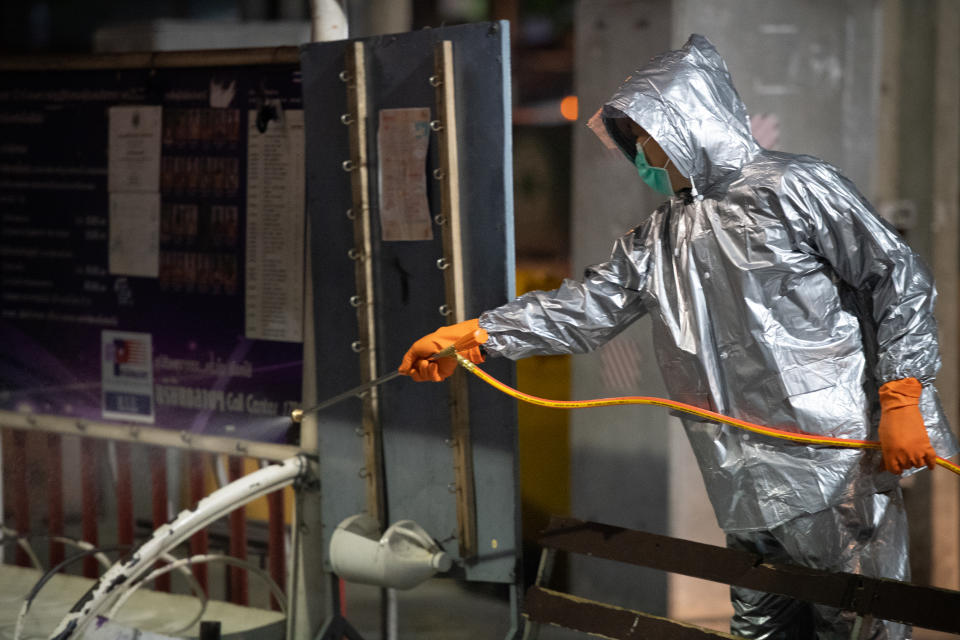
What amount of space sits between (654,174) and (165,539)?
1419mm

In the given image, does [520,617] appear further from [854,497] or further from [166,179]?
[166,179]

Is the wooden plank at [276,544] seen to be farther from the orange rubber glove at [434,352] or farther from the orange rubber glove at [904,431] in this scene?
the orange rubber glove at [904,431]

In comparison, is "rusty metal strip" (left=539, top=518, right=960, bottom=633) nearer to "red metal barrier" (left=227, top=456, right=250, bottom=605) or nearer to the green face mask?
the green face mask

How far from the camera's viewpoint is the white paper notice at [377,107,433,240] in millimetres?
2457

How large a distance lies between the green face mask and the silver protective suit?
4 centimetres

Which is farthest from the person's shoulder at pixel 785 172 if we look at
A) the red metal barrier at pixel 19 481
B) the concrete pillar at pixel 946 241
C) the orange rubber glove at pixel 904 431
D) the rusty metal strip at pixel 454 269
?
the red metal barrier at pixel 19 481

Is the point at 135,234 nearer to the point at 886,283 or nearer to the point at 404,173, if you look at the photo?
the point at 404,173

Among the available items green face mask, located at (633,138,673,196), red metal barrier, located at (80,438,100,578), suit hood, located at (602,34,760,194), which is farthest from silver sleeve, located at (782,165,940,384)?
red metal barrier, located at (80,438,100,578)

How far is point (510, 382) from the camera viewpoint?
246 centimetres

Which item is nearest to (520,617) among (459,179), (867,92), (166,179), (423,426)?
(423,426)

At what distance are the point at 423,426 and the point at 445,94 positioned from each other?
0.81 m

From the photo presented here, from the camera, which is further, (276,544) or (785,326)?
(276,544)

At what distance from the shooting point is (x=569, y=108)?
354 centimetres

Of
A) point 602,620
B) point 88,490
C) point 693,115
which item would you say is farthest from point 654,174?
point 88,490
